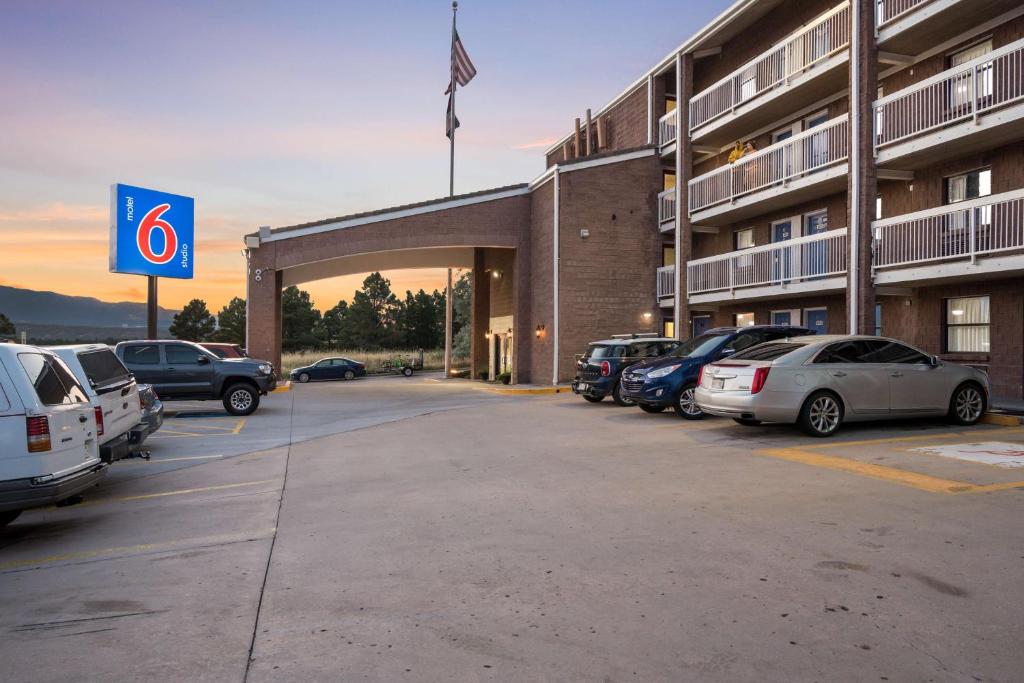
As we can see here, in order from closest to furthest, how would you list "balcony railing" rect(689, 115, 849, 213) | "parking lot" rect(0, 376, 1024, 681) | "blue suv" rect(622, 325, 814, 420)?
"parking lot" rect(0, 376, 1024, 681) < "blue suv" rect(622, 325, 814, 420) < "balcony railing" rect(689, 115, 849, 213)

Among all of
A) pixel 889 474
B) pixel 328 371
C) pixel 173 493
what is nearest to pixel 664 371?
pixel 889 474

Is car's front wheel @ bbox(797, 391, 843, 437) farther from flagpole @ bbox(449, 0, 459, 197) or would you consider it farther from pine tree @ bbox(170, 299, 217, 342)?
pine tree @ bbox(170, 299, 217, 342)

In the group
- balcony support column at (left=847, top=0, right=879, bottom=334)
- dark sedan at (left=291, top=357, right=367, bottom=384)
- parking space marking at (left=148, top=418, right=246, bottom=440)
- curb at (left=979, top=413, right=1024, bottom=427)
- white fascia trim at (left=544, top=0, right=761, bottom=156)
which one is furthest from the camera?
dark sedan at (left=291, top=357, right=367, bottom=384)

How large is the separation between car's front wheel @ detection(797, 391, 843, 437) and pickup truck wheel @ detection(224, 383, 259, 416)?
1297cm

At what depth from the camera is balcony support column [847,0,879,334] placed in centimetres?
1638

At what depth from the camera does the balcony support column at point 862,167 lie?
53.7ft

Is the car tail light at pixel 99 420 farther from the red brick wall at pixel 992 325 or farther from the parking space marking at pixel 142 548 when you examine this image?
the red brick wall at pixel 992 325

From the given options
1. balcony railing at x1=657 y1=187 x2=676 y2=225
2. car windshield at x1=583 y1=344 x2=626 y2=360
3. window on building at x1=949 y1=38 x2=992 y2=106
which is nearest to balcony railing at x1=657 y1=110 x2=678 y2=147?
balcony railing at x1=657 y1=187 x2=676 y2=225

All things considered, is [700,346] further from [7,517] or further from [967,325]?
[7,517]

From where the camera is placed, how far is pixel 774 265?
771 inches

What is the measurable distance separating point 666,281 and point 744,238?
3408mm

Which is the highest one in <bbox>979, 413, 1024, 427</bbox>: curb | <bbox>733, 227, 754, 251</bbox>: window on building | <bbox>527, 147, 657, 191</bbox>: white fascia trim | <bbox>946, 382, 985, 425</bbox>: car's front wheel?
<bbox>527, 147, 657, 191</bbox>: white fascia trim

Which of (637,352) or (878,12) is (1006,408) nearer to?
(637,352)

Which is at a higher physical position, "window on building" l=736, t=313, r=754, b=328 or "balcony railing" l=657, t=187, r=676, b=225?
"balcony railing" l=657, t=187, r=676, b=225
